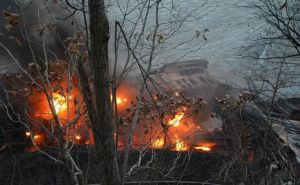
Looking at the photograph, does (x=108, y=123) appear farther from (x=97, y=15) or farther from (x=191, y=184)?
(x=191, y=184)

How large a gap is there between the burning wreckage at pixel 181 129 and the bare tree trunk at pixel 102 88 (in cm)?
445

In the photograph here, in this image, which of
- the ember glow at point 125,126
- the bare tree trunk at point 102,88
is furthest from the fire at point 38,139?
the bare tree trunk at point 102,88

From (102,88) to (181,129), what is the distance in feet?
55.7

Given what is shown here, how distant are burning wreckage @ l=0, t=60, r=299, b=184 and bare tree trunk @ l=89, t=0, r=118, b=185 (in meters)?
4.45

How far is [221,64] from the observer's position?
36.3 m

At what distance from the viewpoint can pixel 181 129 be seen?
2302cm

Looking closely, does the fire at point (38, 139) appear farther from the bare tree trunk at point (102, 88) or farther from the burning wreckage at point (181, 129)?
the bare tree trunk at point (102, 88)

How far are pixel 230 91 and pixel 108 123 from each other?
67.0ft

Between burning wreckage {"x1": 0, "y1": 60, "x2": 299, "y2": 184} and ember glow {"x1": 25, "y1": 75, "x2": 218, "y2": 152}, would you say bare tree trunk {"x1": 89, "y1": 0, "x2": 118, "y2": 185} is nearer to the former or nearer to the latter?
burning wreckage {"x1": 0, "y1": 60, "x2": 299, "y2": 184}

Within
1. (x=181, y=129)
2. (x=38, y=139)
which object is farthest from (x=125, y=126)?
(x=38, y=139)

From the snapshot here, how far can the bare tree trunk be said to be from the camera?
235 inches

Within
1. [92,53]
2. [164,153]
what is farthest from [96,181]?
[92,53]

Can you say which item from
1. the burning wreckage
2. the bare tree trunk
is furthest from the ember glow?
the bare tree trunk

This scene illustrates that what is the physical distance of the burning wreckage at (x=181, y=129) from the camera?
13430mm
